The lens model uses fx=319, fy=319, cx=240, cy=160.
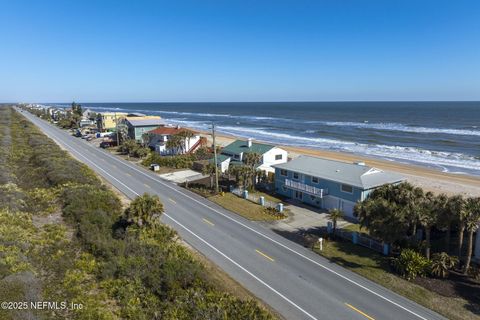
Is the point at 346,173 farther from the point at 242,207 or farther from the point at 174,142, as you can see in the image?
the point at 174,142

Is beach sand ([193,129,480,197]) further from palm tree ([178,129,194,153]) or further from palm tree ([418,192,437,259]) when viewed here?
palm tree ([178,129,194,153])

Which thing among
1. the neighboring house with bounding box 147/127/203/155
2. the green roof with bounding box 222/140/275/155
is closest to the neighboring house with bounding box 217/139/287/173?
the green roof with bounding box 222/140/275/155

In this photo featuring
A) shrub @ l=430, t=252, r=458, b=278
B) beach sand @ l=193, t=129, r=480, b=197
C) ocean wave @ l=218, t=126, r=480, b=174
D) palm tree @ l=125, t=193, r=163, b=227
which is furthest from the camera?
ocean wave @ l=218, t=126, r=480, b=174

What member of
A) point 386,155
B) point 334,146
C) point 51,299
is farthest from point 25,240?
point 334,146

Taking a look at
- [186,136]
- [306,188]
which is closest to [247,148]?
[306,188]

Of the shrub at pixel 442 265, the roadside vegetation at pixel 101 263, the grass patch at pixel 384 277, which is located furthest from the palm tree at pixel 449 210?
the roadside vegetation at pixel 101 263

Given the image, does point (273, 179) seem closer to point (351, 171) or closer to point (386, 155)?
point (351, 171)

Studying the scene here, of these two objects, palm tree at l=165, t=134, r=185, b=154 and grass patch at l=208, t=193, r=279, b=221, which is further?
palm tree at l=165, t=134, r=185, b=154

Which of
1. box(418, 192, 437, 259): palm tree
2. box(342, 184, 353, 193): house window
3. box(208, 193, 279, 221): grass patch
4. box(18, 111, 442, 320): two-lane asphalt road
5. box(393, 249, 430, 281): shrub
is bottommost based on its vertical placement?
box(18, 111, 442, 320): two-lane asphalt road
